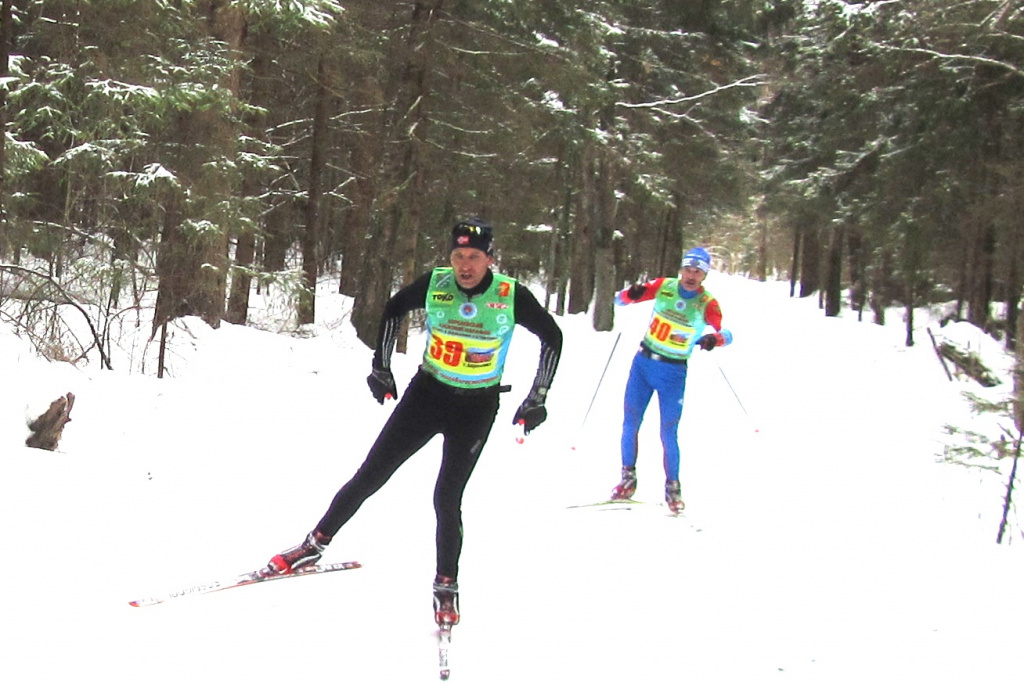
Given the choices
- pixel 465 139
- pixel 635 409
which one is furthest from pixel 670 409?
pixel 465 139

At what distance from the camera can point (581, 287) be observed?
848 inches

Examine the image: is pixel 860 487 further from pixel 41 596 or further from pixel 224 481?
pixel 41 596

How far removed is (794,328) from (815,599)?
828 inches

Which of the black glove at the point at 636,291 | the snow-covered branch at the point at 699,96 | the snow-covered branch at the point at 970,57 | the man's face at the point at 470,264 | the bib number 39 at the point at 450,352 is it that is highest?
the snow-covered branch at the point at 699,96

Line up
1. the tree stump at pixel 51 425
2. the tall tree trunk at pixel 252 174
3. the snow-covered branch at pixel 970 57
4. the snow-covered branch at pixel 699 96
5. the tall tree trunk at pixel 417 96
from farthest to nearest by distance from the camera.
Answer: the snow-covered branch at pixel 699 96 < the tall tree trunk at pixel 252 174 < the tall tree trunk at pixel 417 96 < the snow-covered branch at pixel 970 57 < the tree stump at pixel 51 425

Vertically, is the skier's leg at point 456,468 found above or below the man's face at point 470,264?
below

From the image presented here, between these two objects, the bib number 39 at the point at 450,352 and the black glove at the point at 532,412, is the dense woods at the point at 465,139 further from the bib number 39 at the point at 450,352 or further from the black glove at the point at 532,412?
the black glove at the point at 532,412

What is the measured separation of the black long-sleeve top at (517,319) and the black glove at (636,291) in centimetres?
239

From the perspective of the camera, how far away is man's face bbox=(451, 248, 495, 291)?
4.18 meters

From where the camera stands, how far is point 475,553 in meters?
5.39

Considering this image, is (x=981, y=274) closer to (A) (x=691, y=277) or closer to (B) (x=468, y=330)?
(A) (x=691, y=277)

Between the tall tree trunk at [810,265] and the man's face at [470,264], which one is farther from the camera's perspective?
the tall tree trunk at [810,265]

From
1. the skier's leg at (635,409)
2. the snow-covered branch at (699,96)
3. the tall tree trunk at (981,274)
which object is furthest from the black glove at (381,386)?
the tall tree trunk at (981,274)

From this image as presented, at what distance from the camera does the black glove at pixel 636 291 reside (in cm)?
680
